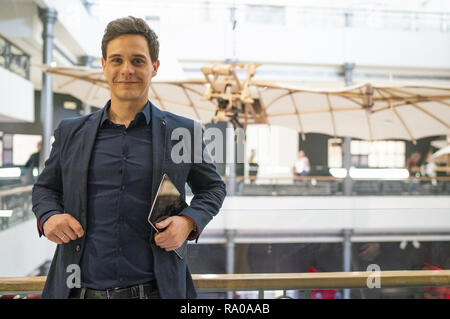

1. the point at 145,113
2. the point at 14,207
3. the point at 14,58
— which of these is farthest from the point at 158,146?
the point at 14,58

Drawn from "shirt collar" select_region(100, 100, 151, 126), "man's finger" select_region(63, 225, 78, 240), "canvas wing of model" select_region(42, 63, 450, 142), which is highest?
"canvas wing of model" select_region(42, 63, 450, 142)

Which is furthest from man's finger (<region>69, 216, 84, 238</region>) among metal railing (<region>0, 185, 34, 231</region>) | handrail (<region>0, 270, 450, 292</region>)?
metal railing (<region>0, 185, 34, 231</region>)

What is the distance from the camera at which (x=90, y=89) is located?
6.64ft

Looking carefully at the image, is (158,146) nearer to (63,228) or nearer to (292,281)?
(63,228)

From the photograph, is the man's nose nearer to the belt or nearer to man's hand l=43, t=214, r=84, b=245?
man's hand l=43, t=214, r=84, b=245

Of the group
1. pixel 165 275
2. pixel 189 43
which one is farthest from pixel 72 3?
pixel 165 275

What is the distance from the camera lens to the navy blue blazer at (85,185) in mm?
743

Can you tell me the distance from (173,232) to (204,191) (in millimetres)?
115

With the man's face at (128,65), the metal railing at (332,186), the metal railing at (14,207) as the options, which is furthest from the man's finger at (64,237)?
the metal railing at (332,186)

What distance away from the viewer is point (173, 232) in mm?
735

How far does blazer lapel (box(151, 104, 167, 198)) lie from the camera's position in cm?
75

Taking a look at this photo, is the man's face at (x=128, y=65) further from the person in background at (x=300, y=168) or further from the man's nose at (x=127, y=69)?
the person in background at (x=300, y=168)

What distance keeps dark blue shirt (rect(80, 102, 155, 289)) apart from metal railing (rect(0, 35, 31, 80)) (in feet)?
5.45
